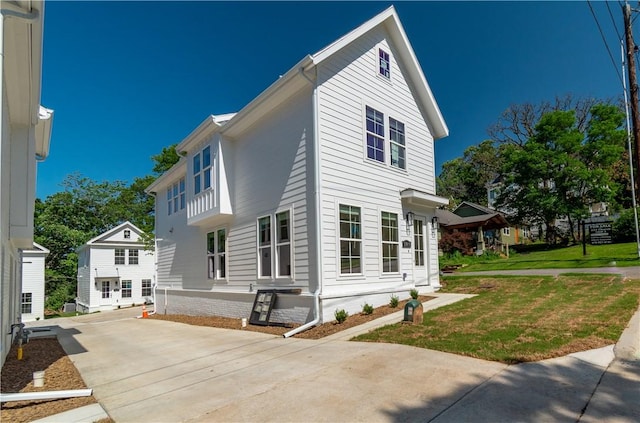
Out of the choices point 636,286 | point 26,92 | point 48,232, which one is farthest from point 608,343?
point 48,232

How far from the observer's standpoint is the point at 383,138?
467 inches

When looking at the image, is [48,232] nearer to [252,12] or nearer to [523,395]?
[252,12]

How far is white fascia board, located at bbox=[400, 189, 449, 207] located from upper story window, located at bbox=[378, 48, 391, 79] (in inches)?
150

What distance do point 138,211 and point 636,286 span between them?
4514cm

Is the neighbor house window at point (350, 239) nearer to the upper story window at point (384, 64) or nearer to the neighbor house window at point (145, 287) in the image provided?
the upper story window at point (384, 64)

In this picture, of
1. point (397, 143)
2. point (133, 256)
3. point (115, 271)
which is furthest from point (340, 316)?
point (133, 256)

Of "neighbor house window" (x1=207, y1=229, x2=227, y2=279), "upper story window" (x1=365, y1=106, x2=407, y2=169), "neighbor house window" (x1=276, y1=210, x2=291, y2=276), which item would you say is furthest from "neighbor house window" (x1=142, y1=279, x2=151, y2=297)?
"upper story window" (x1=365, y1=106, x2=407, y2=169)

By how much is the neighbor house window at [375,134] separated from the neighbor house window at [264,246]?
3.63 meters

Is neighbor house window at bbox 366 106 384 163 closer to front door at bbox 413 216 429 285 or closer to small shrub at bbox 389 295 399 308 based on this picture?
front door at bbox 413 216 429 285

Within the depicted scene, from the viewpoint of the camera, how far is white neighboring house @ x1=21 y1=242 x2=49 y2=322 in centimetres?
2839

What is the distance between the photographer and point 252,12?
13750 millimetres

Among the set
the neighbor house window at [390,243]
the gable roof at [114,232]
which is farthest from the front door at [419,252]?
the gable roof at [114,232]

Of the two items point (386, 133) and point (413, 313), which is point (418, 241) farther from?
point (413, 313)

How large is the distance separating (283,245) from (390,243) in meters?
3.25
